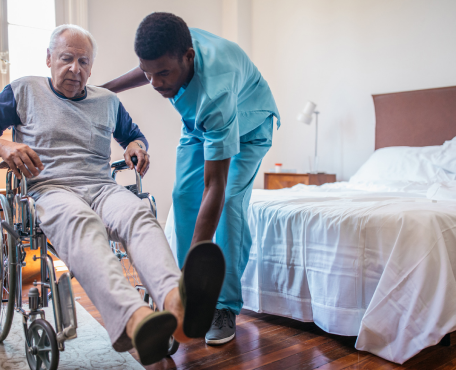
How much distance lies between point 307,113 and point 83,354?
114 inches

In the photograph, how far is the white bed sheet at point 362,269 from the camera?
1286 mm

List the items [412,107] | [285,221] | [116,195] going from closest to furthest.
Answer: [116,195] → [285,221] → [412,107]

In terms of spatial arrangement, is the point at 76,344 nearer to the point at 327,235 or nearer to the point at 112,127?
the point at 112,127

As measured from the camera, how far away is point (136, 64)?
12.8 feet

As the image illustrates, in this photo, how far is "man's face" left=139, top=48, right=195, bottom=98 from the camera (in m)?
1.11

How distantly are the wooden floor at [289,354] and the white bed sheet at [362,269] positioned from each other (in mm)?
59

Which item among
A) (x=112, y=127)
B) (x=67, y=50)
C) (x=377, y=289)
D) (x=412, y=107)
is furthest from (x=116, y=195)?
(x=412, y=107)

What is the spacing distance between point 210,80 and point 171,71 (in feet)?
0.42

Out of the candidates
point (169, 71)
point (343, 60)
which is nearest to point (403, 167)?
point (343, 60)

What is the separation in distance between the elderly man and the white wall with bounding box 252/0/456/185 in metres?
2.56

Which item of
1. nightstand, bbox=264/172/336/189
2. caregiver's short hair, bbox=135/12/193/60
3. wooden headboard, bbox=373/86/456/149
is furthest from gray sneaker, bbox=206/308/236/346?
wooden headboard, bbox=373/86/456/149

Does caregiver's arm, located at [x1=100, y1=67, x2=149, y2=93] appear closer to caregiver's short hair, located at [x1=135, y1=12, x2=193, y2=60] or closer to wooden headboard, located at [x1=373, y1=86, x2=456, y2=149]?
caregiver's short hair, located at [x1=135, y1=12, x2=193, y2=60]

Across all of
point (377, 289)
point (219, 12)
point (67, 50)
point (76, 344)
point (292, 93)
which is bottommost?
point (76, 344)

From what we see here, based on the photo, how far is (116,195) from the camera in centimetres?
126
